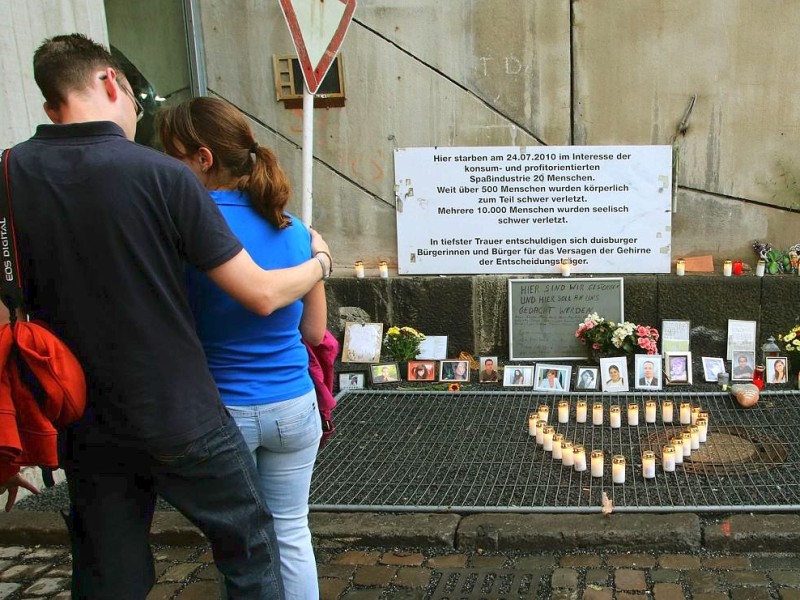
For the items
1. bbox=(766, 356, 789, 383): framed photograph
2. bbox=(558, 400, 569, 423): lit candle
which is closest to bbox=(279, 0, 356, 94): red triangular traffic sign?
bbox=(558, 400, 569, 423): lit candle

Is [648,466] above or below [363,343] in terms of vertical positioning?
below

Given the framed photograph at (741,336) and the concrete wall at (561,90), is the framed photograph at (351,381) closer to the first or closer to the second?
the concrete wall at (561,90)

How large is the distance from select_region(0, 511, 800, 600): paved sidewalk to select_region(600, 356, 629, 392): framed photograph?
75.1 inches

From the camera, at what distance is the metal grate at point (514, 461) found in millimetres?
3494

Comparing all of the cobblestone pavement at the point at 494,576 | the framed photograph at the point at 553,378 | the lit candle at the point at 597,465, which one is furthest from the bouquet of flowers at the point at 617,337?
the cobblestone pavement at the point at 494,576

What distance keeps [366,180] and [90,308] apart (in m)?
4.49

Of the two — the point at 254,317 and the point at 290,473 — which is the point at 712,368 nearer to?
the point at 290,473

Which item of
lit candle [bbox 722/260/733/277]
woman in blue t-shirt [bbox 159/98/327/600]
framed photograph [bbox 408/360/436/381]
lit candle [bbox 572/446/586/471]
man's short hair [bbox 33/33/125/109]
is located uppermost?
man's short hair [bbox 33/33/125/109]

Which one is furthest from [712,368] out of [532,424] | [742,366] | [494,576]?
[494,576]

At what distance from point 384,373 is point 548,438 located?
181 centimetres

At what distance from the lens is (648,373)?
16.8ft

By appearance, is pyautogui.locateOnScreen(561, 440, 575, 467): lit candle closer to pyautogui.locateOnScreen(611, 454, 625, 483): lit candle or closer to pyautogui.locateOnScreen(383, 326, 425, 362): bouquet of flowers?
pyautogui.locateOnScreen(611, 454, 625, 483): lit candle

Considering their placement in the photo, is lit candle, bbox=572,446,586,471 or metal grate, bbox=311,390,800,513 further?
lit candle, bbox=572,446,586,471

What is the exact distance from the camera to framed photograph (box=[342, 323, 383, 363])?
19.0 feet
